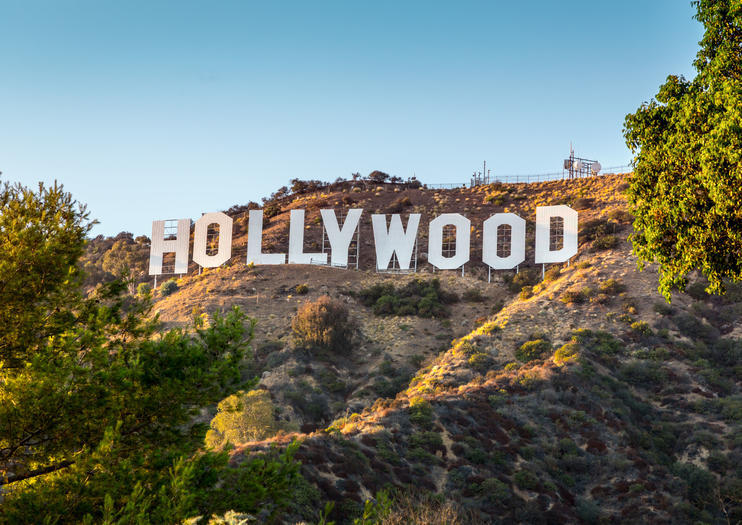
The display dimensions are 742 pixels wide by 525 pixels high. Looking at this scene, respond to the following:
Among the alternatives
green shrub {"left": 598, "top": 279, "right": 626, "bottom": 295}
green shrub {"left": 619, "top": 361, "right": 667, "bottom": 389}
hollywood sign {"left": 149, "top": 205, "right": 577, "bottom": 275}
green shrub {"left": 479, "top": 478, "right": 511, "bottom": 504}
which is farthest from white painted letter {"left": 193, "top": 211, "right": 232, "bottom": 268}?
green shrub {"left": 479, "top": 478, "right": 511, "bottom": 504}

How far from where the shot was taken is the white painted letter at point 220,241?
6462cm

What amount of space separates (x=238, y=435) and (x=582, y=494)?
16305 millimetres

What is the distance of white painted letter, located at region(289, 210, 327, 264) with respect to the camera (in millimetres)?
63406

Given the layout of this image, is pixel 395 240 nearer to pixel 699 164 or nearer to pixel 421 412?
pixel 421 412

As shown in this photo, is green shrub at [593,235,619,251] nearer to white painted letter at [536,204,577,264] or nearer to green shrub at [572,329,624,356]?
white painted letter at [536,204,577,264]

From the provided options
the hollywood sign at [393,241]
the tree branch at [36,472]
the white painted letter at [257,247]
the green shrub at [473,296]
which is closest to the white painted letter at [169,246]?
the hollywood sign at [393,241]

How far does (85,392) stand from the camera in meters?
10.3

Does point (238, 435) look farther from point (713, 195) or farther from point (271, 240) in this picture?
point (271, 240)

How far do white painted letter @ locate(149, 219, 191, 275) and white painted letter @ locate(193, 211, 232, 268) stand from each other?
1.29 metres

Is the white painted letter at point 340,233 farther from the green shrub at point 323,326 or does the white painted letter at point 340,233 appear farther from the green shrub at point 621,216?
the green shrub at point 621,216

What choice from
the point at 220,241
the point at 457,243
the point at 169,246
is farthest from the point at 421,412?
the point at 169,246

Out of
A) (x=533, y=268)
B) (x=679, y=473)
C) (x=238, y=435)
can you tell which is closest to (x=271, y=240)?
(x=533, y=268)

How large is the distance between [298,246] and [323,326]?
47.8 ft

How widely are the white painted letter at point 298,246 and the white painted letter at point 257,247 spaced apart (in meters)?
1.03
